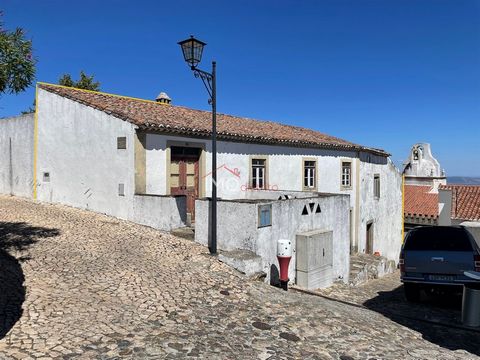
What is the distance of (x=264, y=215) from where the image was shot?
902 centimetres

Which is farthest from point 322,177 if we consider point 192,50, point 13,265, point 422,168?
point 422,168

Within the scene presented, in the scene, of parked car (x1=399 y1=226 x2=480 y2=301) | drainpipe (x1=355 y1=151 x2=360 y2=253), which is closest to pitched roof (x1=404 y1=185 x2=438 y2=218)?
drainpipe (x1=355 y1=151 x2=360 y2=253)

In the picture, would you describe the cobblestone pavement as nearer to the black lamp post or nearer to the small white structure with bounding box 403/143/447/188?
the black lamp post

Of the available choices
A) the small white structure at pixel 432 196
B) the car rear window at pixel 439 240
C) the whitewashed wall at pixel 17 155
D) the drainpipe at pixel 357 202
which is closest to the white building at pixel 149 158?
the whitewashed wall at pixel 17 155

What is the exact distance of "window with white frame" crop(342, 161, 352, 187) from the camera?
20125mm

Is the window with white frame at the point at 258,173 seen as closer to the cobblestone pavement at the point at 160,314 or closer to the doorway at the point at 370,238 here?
the cobblestone pavement at the point at 160,314

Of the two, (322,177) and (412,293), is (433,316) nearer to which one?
(412,293)

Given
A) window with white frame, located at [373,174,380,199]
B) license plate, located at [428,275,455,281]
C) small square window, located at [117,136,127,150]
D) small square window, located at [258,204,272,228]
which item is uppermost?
small square window, located at [117,136,127,150]

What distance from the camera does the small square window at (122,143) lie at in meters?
11.5

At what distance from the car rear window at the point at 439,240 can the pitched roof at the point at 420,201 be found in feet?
75.0

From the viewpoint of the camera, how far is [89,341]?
463cm

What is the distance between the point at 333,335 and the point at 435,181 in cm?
3493

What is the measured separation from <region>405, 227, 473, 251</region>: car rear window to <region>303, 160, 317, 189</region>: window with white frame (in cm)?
899

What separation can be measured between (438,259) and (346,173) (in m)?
12.5
